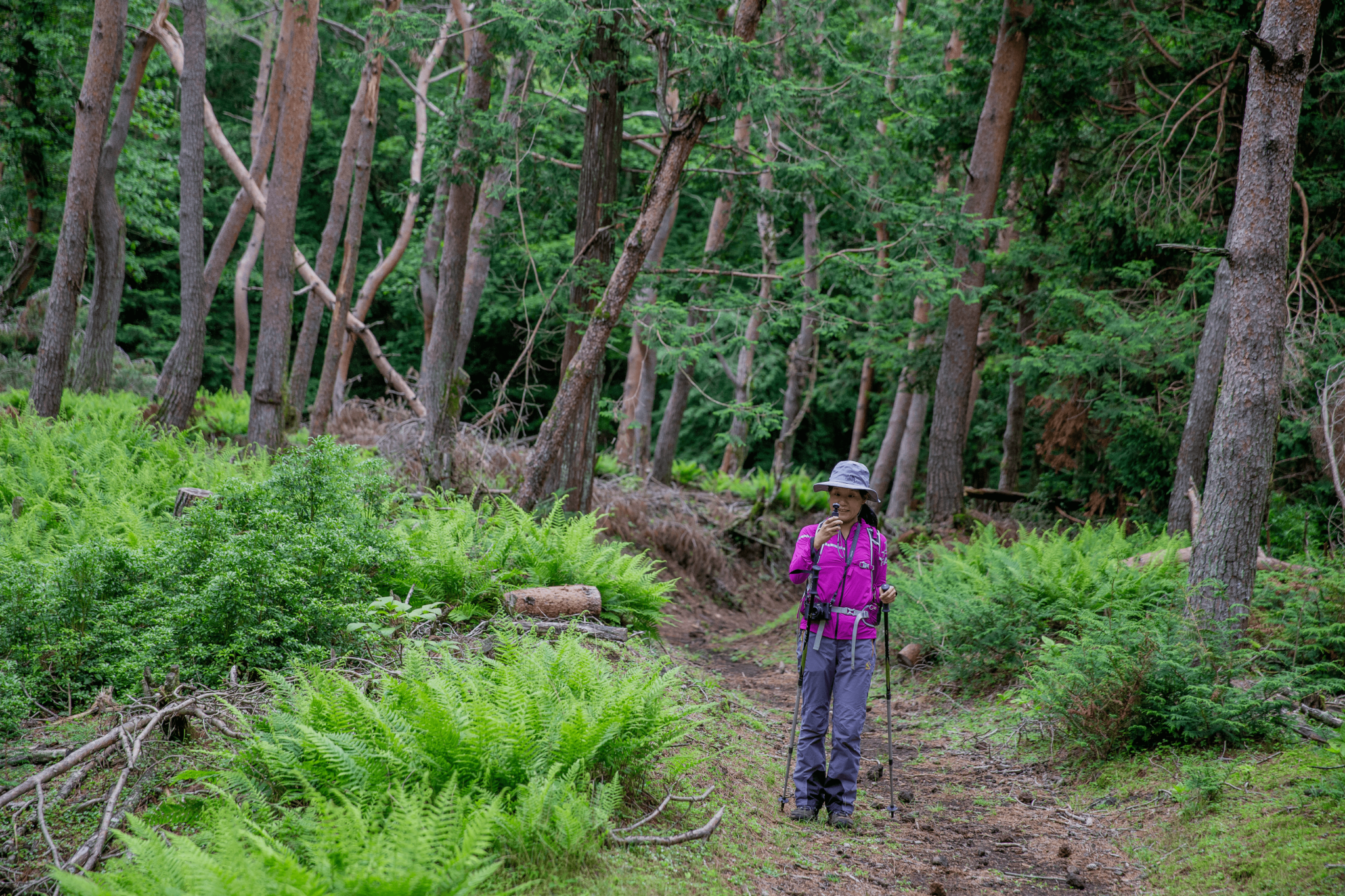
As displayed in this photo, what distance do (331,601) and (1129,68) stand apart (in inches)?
487

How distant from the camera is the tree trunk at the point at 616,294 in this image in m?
8.79

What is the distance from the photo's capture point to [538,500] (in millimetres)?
9305

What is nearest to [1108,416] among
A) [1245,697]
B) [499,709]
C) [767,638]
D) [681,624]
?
[767,638]

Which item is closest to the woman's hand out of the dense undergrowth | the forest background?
the dense undergrowth

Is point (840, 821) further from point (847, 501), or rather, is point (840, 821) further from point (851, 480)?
point (851, 480)

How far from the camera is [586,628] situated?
22.0ft

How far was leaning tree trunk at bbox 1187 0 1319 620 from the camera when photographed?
6.45m

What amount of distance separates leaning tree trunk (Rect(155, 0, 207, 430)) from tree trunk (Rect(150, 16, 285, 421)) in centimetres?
3

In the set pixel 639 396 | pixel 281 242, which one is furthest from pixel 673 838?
pixel 639 396

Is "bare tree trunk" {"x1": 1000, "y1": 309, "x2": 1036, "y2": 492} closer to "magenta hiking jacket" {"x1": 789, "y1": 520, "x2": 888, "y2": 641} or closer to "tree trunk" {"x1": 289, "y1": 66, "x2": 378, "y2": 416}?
"magenta hiking jacket" {"x1": 789, "y1": 520, "x2": 888, "y2": 641}

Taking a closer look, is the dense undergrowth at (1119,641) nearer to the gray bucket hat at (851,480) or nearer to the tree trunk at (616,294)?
the gray bucket hat at (851,480)

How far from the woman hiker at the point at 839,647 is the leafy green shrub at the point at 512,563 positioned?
2629mm

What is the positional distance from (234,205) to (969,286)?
14.1 meters

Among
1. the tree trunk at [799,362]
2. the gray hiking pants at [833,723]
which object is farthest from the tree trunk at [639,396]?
the gray hiking pants at [833,723]
